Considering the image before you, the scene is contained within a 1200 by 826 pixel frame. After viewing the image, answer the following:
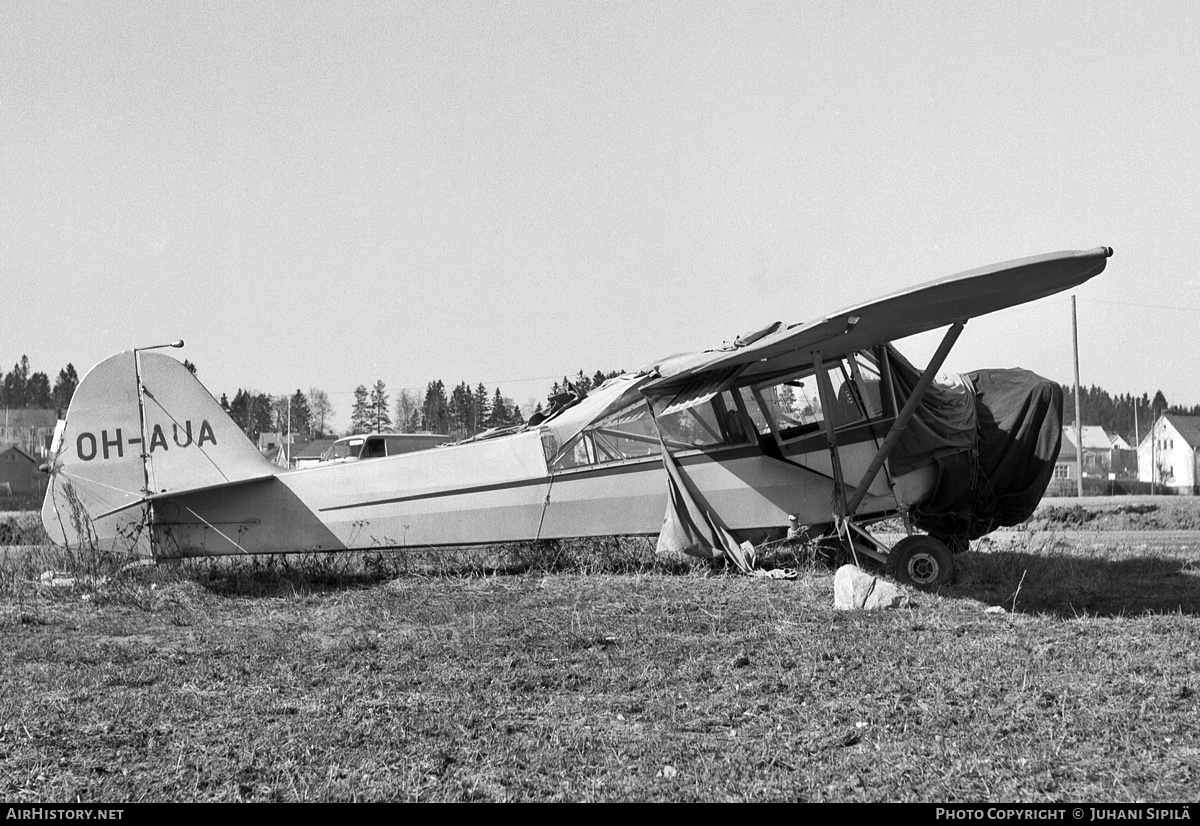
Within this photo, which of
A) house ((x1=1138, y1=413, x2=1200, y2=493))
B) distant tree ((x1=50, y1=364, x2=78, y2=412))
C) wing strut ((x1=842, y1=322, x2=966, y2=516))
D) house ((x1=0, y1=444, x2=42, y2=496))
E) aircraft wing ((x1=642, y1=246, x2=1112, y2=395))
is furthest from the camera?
distant tree ((x1=50, y1=364, x2=78, y2=412))

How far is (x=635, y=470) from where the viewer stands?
9.05 m

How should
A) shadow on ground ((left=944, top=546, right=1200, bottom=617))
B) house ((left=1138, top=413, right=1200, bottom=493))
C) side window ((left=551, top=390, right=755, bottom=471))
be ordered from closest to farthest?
shadow on ground ((left=944, top=546, right=1200, bottom=617))
side window ((left=551, top=390, right=755, bottom=471))
house ((left=1138, top=413, right=1200, bottom=493))

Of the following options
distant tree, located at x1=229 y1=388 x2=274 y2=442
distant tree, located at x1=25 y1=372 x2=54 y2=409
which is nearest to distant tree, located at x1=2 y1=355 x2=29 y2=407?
distant tree, located at x1=25 y1=372 x2=54 y2=409

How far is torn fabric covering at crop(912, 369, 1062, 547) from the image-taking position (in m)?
9.17

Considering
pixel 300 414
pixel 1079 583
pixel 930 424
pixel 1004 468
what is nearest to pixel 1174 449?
pixel 300 414

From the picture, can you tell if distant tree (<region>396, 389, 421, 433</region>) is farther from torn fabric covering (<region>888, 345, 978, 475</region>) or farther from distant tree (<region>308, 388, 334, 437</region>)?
torn fabric covering (<region>888, 345, 978, 475</region>)

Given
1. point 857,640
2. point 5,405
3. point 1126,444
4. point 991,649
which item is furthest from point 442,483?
point 5,405

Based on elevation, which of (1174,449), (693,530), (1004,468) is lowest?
(1174,449)

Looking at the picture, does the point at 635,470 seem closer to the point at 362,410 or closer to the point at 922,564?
the point at 922,564

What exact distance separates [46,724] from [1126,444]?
453ft

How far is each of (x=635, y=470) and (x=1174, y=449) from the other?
92.6 m

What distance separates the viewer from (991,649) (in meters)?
5.66
